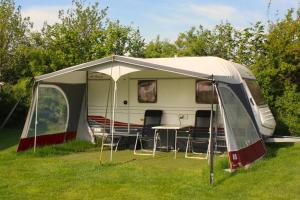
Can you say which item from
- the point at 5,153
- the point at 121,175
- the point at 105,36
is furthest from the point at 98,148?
the point at 105,36

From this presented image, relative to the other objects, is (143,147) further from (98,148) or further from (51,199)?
(51,199)

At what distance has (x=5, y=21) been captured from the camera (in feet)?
60.2

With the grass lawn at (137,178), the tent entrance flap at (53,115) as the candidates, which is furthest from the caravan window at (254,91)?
the tent entrance flap at (53,115)

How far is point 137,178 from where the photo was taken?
7516 mm

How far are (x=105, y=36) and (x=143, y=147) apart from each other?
25.2ft

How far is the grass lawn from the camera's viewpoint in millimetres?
6594

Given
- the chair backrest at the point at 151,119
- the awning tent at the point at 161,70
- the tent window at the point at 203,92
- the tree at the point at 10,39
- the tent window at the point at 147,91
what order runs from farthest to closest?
the tree at the point at 10,39 < the tent window at the point at 147,91 < the chair backrest at the point at 151,119 < the tent window at the point at 203,92 < the awning tent at the point at 161,70

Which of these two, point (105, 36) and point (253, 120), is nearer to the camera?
point (253, 120)

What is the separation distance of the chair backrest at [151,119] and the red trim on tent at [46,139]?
6.32 ft

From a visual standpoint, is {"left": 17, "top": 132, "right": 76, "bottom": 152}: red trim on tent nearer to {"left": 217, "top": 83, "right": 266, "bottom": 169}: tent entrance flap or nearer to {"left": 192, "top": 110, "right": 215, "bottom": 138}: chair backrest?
{"left": 192, "top": 110, "right": 215, "bottom": 138}: chair backrest

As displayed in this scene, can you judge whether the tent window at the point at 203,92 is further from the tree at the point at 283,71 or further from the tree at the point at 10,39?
the tree at the point at 10,39

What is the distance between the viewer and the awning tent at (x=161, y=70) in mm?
8375

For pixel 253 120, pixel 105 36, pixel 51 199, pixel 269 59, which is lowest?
pixel 51 199

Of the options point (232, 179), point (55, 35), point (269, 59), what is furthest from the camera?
point (55, 35)
